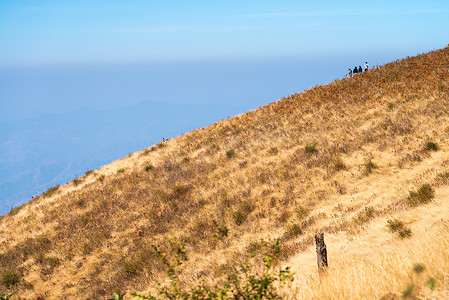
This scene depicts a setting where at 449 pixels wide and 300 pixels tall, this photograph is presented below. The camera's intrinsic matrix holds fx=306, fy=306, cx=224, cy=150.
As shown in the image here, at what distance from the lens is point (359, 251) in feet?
24.5

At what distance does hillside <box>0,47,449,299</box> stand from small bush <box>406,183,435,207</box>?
44 millimetres

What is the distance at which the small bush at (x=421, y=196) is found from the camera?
9.07 m

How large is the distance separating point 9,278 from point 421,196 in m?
Answer: 15.5

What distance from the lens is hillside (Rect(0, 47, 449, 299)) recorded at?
6.94 meters

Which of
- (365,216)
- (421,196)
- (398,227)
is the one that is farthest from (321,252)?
(421,196)

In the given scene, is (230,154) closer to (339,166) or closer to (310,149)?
(310,149)

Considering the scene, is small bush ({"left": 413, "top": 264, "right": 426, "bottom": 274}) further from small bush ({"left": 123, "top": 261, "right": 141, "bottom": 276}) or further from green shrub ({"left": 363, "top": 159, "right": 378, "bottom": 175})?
green shrub ({"left": 363, "top": 159, "right": 378, "bottom": 175})

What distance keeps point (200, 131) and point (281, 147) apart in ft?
34.6

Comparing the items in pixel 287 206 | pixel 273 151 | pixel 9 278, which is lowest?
pixel 287 206

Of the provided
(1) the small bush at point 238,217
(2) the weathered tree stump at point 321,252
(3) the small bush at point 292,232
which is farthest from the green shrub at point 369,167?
(2) the weathered tree stump at point 321,252

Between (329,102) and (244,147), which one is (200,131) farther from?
(329,102)

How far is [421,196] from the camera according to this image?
9211 mm

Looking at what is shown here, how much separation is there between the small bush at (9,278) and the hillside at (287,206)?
0.15 feet

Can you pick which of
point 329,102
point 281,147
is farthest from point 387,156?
point 329,102
